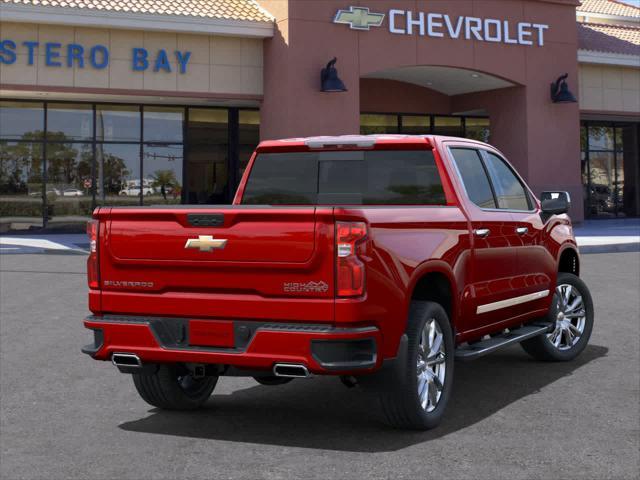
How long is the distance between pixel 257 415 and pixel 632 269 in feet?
40.0

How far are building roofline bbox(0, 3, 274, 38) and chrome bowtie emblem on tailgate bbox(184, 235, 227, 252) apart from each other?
68.4 feet

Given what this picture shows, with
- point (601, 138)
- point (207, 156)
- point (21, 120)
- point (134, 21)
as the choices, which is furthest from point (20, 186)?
point (601, 138)

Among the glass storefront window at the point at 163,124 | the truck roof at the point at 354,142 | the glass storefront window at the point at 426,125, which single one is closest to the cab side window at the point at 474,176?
the truck roof at the point at 354,142

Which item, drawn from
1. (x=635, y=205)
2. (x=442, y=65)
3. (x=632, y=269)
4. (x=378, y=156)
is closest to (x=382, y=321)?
(x=378, y=156)

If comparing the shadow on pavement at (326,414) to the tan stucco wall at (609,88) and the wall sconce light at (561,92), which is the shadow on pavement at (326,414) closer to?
the wall sconce light at (561,92)

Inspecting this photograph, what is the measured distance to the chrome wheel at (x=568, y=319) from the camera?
8.55m

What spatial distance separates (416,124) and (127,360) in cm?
2774

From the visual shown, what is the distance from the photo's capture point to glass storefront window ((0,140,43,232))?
27.6 metres

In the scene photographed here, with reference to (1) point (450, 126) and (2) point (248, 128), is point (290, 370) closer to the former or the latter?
(2) point (248, 128)

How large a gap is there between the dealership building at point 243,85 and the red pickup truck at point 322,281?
19.2m

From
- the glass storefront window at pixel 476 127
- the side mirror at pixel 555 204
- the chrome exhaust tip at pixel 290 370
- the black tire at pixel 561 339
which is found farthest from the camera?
the glass storefront window at pixel 476 127

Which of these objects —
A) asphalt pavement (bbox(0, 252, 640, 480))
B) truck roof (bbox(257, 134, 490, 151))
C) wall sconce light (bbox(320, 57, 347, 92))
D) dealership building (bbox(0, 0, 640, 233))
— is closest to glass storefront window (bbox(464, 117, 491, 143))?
dealership building (bbox(0, 0, 640, 233))

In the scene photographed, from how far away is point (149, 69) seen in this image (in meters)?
26.2

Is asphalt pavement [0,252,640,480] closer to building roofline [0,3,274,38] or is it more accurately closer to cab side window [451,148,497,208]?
cab side window [451,148,497,208]
